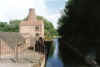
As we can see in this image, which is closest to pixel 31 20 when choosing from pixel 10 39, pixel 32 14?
pixel 32 14

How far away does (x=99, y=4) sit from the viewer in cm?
1264

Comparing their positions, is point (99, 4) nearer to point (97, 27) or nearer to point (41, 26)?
point (97, 27)

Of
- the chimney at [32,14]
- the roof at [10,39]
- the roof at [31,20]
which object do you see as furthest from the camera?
the roof at [31,20]

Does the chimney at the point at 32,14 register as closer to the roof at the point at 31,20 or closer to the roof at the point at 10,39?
the roof at the point at 31,20

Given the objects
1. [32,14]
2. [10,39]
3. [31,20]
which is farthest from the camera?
[31,20]

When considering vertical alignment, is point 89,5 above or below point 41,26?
above

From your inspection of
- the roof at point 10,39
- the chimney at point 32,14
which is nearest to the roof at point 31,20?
the chimney at point 32,14

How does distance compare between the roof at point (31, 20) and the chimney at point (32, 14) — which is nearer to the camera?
the chimney at point (32, 14)

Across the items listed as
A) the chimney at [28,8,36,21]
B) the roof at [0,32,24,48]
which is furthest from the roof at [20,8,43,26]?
the roof at [0,32,24,48]

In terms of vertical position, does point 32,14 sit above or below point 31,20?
above

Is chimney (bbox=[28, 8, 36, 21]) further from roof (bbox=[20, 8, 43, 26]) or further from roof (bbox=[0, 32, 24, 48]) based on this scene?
roof (bbox=[0, 32, 24, 48])

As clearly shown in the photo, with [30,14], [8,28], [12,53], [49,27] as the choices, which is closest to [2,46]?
[12,53]

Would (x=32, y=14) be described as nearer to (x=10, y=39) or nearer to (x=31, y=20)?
(x=31, y=20)

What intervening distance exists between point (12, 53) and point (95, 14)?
10229 mm
